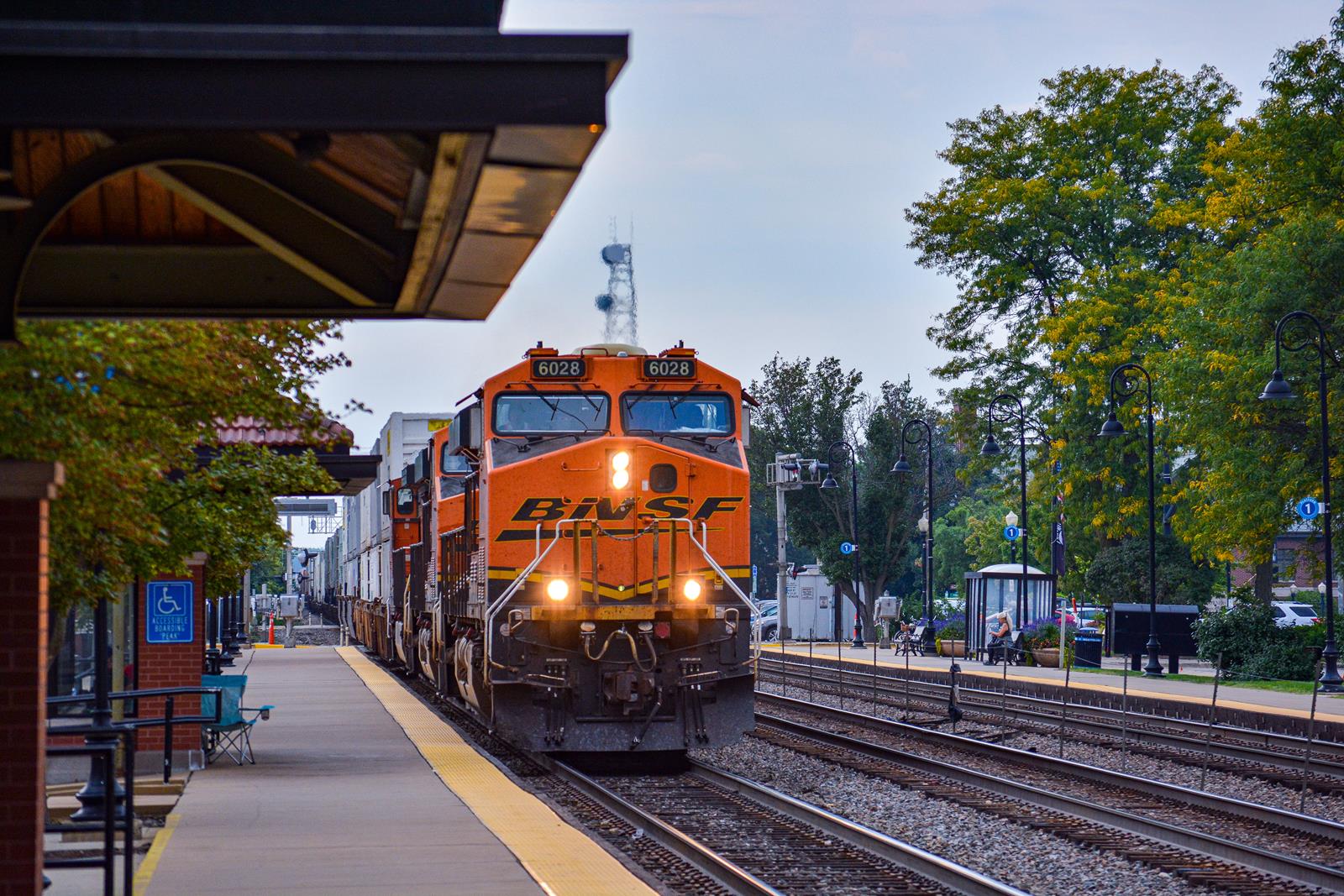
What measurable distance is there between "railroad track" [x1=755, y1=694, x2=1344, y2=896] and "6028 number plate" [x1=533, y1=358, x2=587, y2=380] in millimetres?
5245

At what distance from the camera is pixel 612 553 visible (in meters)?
16.7

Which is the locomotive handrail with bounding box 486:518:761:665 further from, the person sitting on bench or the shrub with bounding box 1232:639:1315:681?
the person sitting on bench

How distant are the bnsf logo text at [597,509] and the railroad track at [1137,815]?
3.55 metres

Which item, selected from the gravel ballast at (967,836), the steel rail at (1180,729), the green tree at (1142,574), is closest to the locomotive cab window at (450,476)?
the gravel ballast at (967,836)

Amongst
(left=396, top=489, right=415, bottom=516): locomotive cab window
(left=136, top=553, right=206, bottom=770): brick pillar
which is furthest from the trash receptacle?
(left=136, top=553, right=206, bottom=770): brick pillar

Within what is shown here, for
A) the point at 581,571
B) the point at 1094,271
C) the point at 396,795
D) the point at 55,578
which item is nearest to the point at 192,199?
the point at 55,578

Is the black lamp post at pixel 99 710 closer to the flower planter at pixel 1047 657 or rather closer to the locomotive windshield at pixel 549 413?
the locomotive windshield at pixel 549 413

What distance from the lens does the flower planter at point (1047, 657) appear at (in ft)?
128

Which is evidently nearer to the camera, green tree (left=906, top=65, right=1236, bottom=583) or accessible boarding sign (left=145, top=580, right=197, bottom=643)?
accessible boarding sign (left=145, top=580, right=197, bottom=643)

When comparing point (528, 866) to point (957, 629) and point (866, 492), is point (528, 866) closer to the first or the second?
point (957, 629)

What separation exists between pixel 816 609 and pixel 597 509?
172 ft

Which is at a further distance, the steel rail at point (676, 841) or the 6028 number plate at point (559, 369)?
the 6028 number plate at point (559, 369)

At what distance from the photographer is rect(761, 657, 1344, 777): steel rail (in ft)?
61.2

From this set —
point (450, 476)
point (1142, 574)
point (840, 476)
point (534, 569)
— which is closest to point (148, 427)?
point (534, 569)
